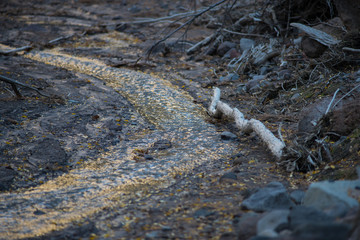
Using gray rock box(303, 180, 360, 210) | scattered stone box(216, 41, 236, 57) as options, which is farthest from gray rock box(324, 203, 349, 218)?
scattered stone box(216, 41, 236, 57)

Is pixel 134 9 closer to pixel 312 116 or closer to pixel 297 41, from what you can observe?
pixel 297 41

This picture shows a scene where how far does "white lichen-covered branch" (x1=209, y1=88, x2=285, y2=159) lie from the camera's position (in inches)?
157

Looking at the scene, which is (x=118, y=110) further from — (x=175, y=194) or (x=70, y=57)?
(x=70, y=57)

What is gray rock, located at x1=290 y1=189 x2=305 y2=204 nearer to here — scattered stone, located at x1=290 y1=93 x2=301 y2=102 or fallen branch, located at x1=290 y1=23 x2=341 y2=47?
scattered stone, located at x1=290 y1=93 x2=301 y2=102

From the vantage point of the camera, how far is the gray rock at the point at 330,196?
2309mm

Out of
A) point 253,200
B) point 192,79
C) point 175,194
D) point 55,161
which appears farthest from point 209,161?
point 192,79

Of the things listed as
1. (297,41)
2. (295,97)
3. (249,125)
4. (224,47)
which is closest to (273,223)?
(249,125)

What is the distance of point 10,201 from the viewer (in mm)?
3291

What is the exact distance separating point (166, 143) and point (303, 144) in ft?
5.50

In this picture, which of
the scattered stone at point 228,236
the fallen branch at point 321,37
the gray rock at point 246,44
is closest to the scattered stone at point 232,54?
the gray rock at point 246,44

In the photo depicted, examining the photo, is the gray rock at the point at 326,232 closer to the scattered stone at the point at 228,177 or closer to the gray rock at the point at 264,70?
the scattered stone at the point at 228,177

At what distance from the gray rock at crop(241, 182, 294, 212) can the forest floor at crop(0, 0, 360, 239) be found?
0.40 ft

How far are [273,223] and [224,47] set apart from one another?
21.0ft

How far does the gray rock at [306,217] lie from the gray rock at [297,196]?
62 cm
